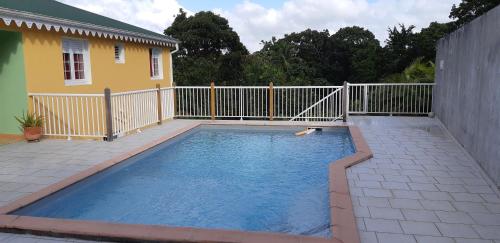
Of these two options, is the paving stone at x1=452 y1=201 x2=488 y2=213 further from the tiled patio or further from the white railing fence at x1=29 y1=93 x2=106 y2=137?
the white railing fence at x1=29 y1=93 x2=106 y2=137

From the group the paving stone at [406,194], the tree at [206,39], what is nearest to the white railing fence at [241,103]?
the paving stone at [406,194]

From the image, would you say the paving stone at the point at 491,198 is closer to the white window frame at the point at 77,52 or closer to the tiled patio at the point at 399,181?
the tiled patio at the point at 399,181

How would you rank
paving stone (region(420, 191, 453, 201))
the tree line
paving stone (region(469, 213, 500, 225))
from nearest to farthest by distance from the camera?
paving stone (region(469, 213, 500, 225)) → paving stone (region(420, 191, 453, 201)) → the tree line

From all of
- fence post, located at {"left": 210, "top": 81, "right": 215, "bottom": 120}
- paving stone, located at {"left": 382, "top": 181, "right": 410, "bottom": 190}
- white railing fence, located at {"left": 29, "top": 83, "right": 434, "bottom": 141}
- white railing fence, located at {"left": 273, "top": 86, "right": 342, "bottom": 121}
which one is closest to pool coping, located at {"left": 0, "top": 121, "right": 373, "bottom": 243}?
paving stone, located at {"left": 382, "top": 181, "right": 410, "bottom": 190}

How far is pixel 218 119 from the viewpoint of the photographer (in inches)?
476

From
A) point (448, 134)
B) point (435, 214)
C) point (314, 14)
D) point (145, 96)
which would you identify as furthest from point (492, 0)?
point (435, 214)

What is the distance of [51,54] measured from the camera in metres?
8.32

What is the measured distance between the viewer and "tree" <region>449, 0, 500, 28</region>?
2619 centimetres

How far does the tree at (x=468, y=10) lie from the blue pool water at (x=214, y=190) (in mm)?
23658

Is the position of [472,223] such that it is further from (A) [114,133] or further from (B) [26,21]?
(B) [26,21]

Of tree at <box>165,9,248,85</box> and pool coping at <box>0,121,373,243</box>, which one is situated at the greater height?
tree at <box>165,9,248,85</box>

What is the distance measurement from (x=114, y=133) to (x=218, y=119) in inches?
167

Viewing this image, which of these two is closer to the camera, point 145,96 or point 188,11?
point 145,96

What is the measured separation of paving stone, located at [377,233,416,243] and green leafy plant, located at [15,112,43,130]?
708 cm
